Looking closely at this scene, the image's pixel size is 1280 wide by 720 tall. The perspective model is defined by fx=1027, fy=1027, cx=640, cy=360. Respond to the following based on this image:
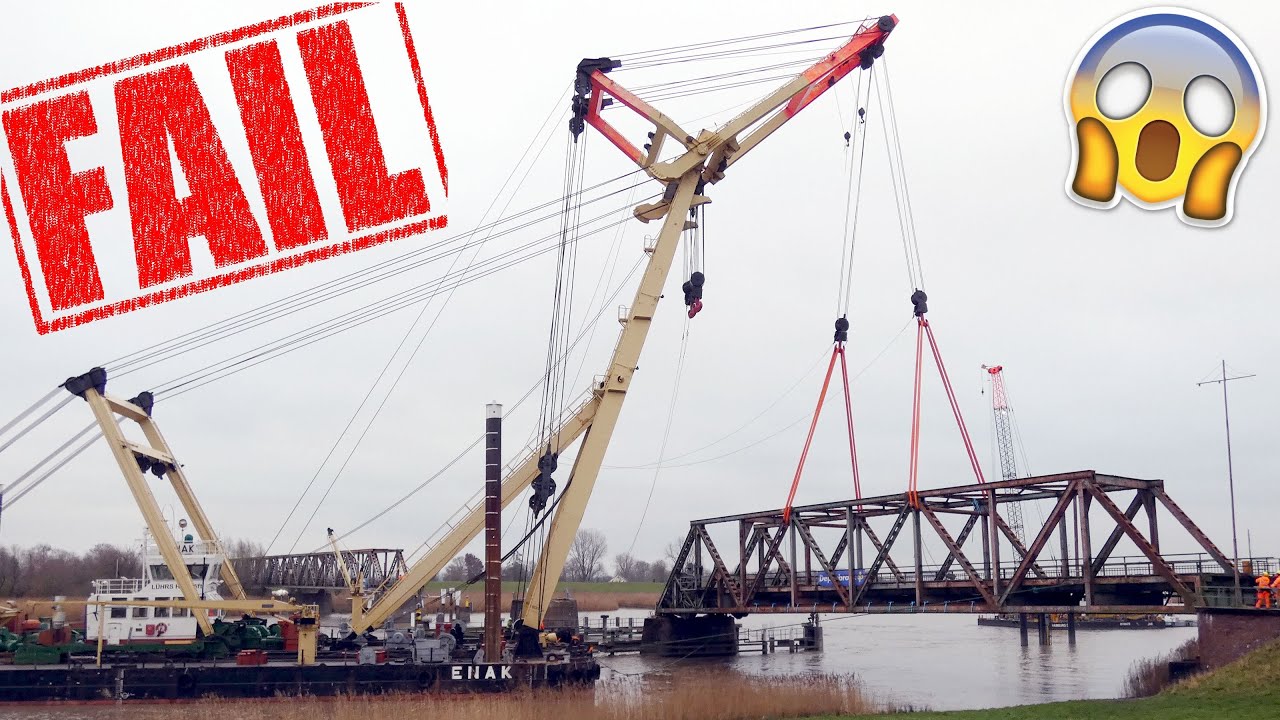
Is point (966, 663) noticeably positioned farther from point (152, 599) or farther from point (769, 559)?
point (152, 599)

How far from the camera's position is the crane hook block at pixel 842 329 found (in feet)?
141

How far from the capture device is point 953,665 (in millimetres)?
58594

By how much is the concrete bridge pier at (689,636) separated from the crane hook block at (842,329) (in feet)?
84.4

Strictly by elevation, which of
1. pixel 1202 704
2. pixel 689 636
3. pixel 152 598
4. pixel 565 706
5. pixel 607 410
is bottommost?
pixel 689 636

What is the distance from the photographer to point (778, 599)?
2137 inches

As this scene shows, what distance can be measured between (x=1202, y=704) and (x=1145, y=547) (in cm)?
984

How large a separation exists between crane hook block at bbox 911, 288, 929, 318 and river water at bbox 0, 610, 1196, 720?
1467 cm

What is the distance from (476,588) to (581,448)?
93.5 metres

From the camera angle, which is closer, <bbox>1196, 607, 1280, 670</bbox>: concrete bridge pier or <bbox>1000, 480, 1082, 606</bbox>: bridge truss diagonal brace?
<bbox>1196, 607, 1280, 670</bbox>: concrete bridge pier

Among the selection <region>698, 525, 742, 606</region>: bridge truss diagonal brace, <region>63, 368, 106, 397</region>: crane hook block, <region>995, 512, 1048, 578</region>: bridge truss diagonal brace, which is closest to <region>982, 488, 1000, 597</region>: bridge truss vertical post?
<region>995, 512, 1048, 578</region>: bridge truss diagonal brace

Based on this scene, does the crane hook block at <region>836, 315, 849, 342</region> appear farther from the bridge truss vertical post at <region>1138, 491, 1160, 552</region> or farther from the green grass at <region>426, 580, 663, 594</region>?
the green grass at <region>426, 580, 663, 594</region>

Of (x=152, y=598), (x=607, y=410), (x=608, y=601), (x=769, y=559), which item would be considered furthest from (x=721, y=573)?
(x=608, y=601)

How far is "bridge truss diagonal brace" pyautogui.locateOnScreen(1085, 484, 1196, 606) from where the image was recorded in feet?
109

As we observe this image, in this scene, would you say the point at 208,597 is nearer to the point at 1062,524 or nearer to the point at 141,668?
the point at 141,668
